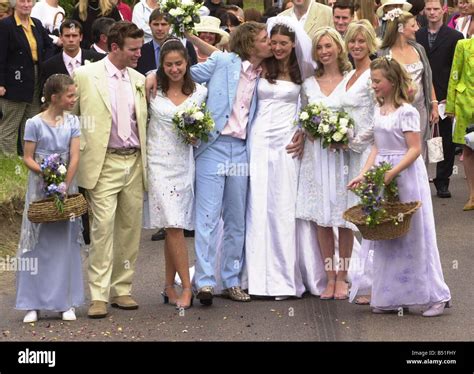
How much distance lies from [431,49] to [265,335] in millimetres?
7744

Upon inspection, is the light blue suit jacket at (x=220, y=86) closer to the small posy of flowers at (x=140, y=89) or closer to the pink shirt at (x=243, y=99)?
the pink shirt at (x=243, y=99)

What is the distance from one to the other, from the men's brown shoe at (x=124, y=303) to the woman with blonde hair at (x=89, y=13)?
629 cm

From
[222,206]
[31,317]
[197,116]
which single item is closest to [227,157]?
[222,206]

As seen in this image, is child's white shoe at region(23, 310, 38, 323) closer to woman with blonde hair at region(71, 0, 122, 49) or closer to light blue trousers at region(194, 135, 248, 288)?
light blue trousers at region(194, 135, 248, 288)

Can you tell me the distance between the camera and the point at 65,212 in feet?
35.5

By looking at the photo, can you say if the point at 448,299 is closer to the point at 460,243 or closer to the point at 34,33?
the point at 460,243

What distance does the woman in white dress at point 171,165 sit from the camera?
11.5 metres

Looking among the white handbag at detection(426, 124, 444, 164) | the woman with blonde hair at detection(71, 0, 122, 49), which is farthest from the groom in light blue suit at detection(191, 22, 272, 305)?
the woman with blonde hair at detection(71, 0, 122, 49)

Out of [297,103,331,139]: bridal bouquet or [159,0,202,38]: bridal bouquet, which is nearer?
[297,103,331,139]: bridal bouquet

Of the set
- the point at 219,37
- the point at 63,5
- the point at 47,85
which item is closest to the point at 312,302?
the point at 47,85

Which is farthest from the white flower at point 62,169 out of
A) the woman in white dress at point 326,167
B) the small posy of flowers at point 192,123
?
the woman in white dress at point 326,167

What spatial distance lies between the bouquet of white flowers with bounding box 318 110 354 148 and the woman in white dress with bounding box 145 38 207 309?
1.06 metres

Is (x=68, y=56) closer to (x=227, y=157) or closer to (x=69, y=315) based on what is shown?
(x=227, y=157)

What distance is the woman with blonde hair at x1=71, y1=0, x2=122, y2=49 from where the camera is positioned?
17.4m
